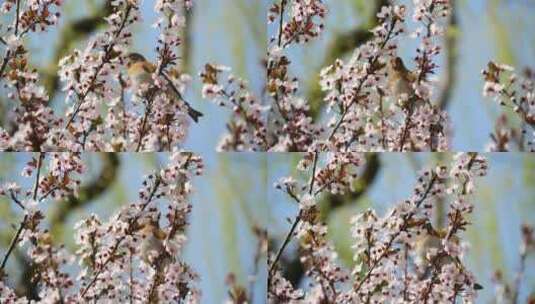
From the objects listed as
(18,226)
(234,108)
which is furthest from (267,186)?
(18,226)

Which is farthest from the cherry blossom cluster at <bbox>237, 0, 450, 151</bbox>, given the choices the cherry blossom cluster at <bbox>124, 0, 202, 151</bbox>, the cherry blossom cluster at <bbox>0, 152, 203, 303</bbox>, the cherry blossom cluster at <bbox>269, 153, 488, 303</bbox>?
the cherry blossom cluster at <bbox>0, 152, 203, 303</bbox>

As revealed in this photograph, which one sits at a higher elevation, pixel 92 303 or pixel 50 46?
pixel 50 46

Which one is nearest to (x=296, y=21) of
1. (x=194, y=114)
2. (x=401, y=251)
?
(x=194, y=114)

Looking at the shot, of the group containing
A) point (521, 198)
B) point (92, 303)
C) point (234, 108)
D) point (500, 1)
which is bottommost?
point (92, 303)

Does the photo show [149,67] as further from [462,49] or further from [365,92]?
[462,49]

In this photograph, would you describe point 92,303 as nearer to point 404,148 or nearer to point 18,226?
point 18,226

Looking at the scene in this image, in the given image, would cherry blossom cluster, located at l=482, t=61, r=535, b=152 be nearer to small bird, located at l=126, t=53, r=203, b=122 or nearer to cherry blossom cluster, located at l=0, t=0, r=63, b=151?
small bird, located at l=126, t=53, r=203, b=122
